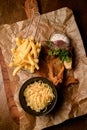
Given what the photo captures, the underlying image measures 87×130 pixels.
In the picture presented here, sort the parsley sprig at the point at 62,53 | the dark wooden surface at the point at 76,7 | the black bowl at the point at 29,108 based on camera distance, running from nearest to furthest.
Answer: the black bowl at the point at 29,108, the parsley sprig at the point at 62,53, the dark wooden surface at the point at 76,7

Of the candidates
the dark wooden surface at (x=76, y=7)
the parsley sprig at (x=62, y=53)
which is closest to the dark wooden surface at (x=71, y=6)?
the dark wooden surface at (x=76, y=7)

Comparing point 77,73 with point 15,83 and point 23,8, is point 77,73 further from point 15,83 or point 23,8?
point 23,8

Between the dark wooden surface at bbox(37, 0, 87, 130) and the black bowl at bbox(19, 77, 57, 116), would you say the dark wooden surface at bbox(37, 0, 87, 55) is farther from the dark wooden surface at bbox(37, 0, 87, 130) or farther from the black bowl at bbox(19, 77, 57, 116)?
the black bowl at bbox(19, 77, 57, 116)

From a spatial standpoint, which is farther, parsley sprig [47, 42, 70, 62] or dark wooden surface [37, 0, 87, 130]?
dark wooden surface [37, 0, 87, 130]

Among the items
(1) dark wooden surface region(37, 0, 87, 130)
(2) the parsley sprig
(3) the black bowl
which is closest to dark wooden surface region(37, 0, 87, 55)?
(1) dark wooden surface region(37, 0, 87, 130)

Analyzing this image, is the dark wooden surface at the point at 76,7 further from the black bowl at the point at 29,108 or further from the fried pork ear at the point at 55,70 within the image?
the black bowl at the point at 29,108
